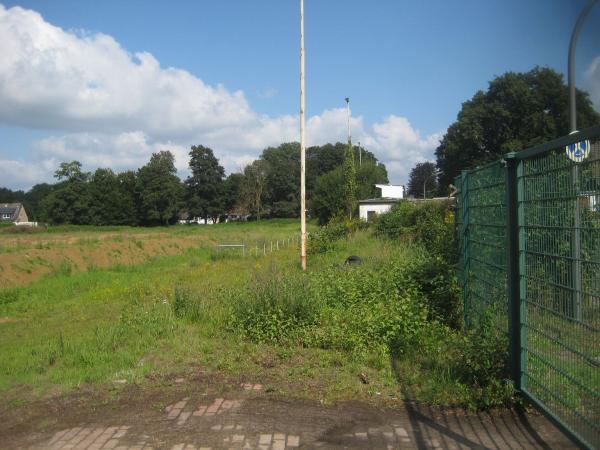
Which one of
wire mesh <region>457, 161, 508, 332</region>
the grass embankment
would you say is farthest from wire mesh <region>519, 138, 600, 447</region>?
the grass embankment

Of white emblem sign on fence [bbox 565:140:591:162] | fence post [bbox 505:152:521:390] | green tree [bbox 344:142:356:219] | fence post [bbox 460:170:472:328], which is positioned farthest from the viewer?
green tree [bbox 344:142:356:219]

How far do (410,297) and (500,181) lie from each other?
8.97 feet

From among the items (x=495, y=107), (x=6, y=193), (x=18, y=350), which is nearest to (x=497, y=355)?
(x=18, y=350)

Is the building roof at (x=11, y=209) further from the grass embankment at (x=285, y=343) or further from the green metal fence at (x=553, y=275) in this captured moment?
the green metal fence at (x=553, y=275)

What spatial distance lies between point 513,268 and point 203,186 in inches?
3229

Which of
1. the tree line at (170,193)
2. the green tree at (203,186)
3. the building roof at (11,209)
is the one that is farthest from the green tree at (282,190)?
the building roof at (11,209)

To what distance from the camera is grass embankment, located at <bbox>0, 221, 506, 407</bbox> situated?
16.6ft

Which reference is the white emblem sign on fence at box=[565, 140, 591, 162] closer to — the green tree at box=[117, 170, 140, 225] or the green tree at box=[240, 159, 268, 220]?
the green tree at box=[240, 159, 268, 220]

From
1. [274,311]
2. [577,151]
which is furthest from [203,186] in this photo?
[577,151]

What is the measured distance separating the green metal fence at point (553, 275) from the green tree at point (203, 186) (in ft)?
266

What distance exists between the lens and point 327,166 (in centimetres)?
9944

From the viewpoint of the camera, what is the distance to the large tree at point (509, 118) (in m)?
44.0

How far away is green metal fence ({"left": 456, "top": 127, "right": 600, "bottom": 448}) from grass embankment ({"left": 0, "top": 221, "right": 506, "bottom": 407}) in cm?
56

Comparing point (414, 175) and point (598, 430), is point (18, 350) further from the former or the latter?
point (414, 175)
